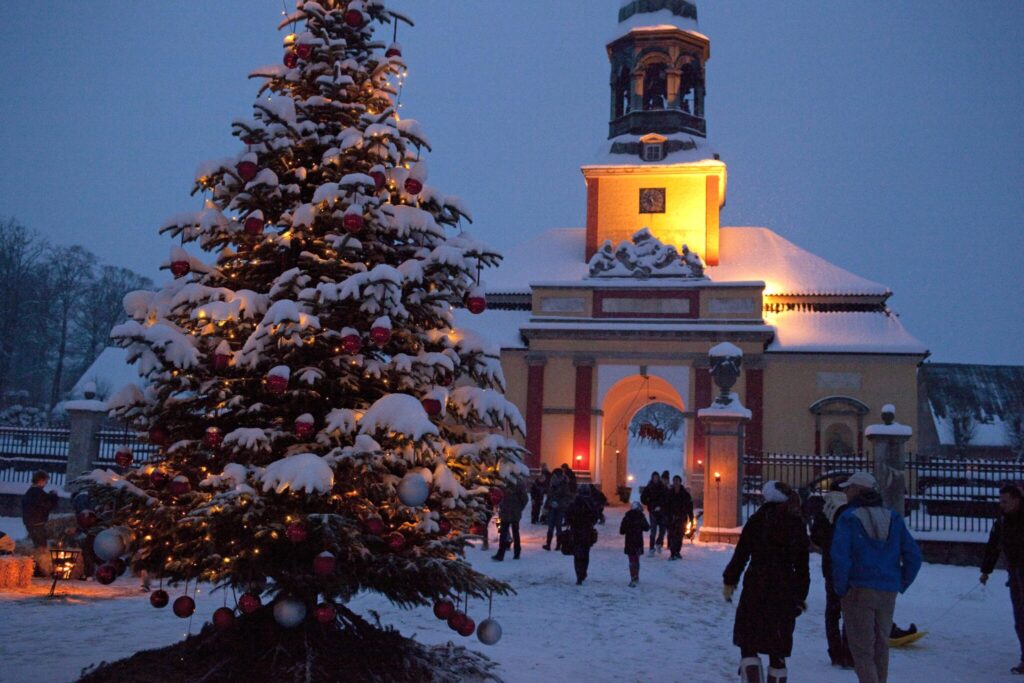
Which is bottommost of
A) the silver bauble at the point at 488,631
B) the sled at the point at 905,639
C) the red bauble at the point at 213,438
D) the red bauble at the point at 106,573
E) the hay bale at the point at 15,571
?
the sled at the point at 905,639

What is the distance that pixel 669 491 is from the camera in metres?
18.4

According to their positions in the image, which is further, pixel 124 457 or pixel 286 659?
pixel 124 457

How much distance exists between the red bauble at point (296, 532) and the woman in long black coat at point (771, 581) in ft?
10.8

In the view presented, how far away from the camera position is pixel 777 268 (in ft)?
126

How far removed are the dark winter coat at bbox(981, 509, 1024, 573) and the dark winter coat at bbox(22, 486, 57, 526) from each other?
1287 cm

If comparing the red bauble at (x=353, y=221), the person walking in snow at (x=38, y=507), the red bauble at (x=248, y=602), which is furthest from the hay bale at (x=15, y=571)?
the red bauble at (x=353, y=221)

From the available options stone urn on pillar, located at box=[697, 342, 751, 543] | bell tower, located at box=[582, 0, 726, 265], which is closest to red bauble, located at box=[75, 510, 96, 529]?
stone urn on pillar, located at box=[697, 342, 751, 543]

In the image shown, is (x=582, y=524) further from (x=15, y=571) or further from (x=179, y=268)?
(x=179, y=268)

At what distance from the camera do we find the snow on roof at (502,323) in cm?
3647

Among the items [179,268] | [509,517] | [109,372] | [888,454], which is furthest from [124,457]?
[109,372]

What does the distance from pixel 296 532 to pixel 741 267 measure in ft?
112

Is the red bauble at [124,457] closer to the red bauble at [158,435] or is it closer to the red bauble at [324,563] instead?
the red bauble at [158,435]

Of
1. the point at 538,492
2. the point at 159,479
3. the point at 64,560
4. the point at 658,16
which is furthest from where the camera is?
the point at 658,16

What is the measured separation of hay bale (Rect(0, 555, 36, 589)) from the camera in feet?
39.8
